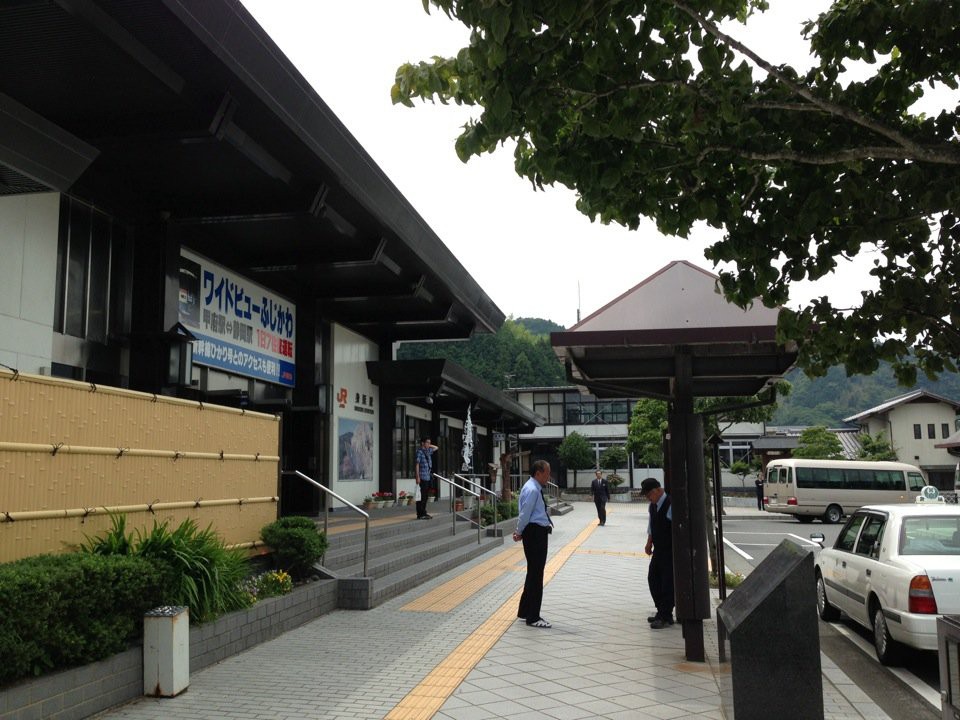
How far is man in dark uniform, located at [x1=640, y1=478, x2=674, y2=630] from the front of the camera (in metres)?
8.91

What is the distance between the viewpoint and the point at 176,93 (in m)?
8.36

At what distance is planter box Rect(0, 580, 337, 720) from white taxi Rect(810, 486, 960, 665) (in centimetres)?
571

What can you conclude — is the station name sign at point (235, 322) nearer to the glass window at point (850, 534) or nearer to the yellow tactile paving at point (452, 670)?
the yellow tactile paving at point (452, 670)

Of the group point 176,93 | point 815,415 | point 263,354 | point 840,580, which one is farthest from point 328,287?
point 815,415

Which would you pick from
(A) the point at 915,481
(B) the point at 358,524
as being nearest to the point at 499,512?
(B) the point at 358,524

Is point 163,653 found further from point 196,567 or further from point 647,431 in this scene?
point 647,431

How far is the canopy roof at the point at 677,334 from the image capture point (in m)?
7.17

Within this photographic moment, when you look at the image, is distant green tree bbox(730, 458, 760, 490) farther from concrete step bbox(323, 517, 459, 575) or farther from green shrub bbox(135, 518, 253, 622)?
green shrub bbox(135, 518, 253, 622)

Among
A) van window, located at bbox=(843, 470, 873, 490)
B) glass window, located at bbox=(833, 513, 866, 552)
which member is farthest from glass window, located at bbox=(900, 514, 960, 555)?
van window, located at bbox=(843, 470, 873, 490)

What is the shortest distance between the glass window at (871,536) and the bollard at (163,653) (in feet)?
21.0

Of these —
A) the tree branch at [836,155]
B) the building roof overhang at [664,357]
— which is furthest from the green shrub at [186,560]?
the tree branch at [836,155]

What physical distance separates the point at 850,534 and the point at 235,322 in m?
9.99

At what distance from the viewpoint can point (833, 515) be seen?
106 ft

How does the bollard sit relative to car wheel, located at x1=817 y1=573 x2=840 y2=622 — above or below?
above
